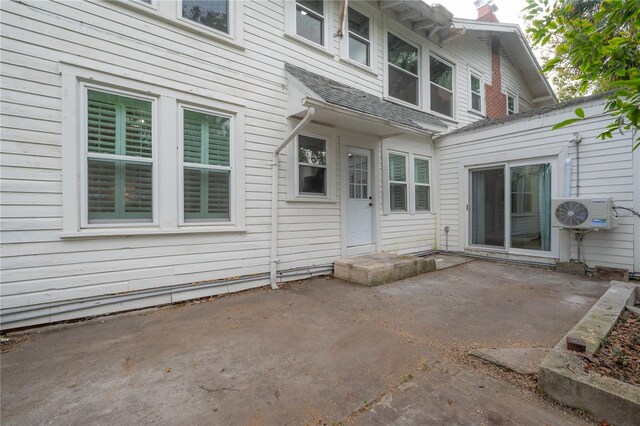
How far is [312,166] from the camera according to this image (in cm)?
512

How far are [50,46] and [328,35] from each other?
13.9ft

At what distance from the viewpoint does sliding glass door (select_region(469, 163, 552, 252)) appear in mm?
5691

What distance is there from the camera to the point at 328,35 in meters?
5.58

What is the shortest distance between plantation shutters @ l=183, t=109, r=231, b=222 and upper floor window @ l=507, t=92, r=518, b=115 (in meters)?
10.6

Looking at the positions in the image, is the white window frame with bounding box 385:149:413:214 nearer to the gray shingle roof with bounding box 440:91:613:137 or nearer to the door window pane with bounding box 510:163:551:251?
the gray shingle roof with bounding box 440:91:613:137

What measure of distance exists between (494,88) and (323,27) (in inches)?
280

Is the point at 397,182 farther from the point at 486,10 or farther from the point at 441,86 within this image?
the point at 486,10

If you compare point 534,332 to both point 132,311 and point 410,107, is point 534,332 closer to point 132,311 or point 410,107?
point 132,311

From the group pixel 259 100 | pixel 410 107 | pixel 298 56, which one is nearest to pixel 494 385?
pixel 259 100

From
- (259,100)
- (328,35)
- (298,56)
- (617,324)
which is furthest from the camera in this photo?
(328,35)

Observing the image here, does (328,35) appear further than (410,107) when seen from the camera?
No

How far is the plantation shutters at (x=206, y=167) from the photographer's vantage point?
3.93 meters

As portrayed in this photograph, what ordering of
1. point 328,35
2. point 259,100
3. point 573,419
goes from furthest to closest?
point 328,35
point 259,100
point 573,419

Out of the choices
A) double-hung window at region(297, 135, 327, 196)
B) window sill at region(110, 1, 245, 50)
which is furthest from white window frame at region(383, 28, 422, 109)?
window sill at region(110, 1, 245, 50)
